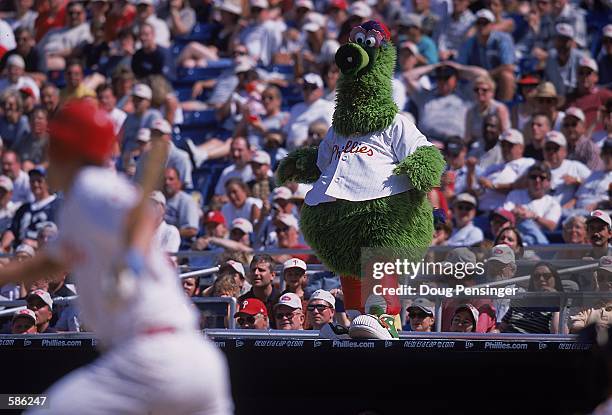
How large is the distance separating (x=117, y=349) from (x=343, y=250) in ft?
9.90

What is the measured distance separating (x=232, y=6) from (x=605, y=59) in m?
4.59

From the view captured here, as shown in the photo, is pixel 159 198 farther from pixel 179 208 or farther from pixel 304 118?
pixel 304 118

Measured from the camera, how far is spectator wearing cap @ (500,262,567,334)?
6879 millimetres

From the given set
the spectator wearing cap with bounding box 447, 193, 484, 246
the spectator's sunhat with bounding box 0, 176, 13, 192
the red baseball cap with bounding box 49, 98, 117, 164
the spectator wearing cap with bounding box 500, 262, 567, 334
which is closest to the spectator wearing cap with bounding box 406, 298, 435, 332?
the spectator wearing cap with bounding box 500, 262, 567, 334

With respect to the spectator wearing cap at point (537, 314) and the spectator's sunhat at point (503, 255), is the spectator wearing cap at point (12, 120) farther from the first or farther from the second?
the spectator wearing cap at point (537, 314)

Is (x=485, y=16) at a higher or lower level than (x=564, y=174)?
higher

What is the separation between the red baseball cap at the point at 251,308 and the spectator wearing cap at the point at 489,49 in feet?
16.1

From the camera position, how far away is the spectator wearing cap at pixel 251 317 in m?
7.70

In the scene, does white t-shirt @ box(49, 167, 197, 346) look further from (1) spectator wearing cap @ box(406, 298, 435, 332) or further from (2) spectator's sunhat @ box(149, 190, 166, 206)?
(2) spectator's sunhat @ box(149, 190, 166, 206)

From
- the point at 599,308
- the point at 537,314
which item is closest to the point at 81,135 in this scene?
the point at 599,308

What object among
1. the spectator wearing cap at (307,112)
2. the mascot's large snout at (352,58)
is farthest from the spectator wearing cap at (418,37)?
the mascot's large snout at (352,58)

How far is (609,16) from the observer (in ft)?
42.2

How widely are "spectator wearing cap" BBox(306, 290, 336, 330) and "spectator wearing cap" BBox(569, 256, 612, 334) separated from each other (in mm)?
1513

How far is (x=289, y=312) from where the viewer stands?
7613mm
